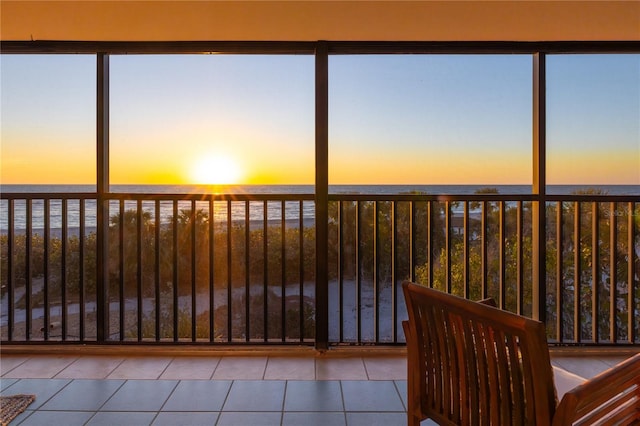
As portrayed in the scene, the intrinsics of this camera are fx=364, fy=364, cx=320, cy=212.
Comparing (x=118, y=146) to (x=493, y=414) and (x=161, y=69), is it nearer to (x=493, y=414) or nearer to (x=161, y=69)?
(x=161, y=69)

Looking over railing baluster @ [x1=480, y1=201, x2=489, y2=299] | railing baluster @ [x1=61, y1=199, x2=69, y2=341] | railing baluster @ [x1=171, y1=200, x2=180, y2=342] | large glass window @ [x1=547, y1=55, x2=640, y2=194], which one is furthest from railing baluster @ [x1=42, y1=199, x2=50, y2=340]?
large glass window @ [x1=547, y1=55, x2=640, y2=194]

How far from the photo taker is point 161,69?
20.0ft

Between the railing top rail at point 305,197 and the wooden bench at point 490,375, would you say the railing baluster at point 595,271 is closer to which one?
the railing top rail at point 305,197

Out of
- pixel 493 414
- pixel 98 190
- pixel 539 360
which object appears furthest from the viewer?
pixel 98 190

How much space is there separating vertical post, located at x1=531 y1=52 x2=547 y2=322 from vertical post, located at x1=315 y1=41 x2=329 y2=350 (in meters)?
1.41

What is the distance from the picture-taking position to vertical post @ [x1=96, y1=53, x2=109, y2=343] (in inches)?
95.4

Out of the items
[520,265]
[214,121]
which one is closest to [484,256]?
[520,265]

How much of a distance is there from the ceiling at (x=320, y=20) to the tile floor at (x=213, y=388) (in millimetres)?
2117

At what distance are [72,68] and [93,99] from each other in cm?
368

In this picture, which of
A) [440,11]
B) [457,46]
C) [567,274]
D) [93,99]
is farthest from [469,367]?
[567,274]

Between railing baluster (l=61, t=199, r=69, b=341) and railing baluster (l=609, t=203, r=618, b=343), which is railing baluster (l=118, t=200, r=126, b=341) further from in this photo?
railing baluster (l=609, t=203, r=618, b=343)

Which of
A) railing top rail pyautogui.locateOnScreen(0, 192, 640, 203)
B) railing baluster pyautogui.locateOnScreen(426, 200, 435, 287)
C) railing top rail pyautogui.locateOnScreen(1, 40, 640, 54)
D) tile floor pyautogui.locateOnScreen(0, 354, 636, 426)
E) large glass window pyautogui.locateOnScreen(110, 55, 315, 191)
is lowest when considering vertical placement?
tile floor pyautogui.locateOnScreen(0, 354, 636, 426)

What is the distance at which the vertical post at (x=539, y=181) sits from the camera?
243cm

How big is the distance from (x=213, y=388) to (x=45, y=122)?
731 centimetres
